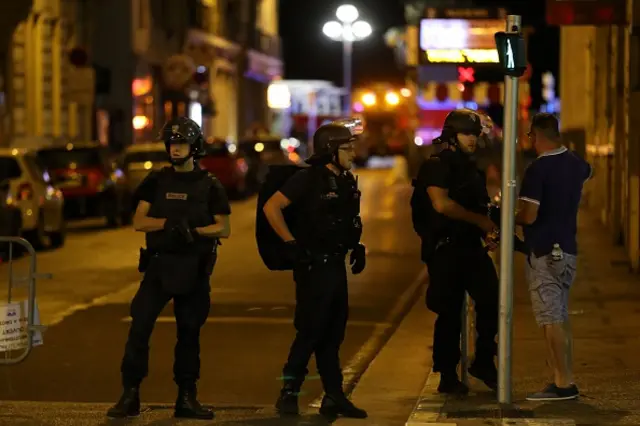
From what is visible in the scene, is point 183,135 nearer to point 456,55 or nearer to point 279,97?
point 456,55

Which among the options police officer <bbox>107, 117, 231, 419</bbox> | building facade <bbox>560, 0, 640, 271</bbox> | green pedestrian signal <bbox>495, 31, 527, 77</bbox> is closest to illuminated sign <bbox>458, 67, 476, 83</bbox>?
building facade <bbox>560, 0, 640, 271</bbox>

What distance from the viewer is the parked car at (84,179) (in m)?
26.9

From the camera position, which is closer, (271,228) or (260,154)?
(271,228)

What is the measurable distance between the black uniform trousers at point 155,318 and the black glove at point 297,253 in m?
0.55

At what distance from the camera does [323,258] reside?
8.82 meters

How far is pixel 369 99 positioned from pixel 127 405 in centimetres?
5968

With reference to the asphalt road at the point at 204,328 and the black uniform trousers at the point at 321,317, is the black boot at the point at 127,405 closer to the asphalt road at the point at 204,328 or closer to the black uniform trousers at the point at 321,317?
A: the asphalt road at the point at 204,328

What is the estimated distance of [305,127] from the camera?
244 feet

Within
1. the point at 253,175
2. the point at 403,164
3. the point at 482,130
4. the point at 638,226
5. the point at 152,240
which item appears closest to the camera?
the point at 152,240

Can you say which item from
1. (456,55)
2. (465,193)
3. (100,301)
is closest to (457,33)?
(456,55)

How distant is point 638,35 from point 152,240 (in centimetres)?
1039

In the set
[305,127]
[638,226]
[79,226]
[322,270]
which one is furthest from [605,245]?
[305,127]

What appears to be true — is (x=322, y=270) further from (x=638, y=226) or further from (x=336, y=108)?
(x=336, y=108)

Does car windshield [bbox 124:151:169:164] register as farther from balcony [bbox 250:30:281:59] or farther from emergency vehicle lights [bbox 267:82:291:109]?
balcony [bbox 250:30:281:59]
